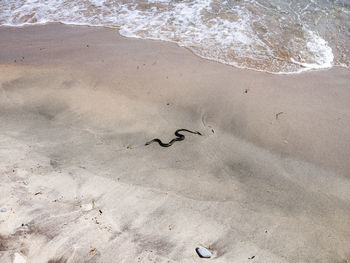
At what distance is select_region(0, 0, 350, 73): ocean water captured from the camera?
566 centimetres

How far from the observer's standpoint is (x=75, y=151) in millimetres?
3293

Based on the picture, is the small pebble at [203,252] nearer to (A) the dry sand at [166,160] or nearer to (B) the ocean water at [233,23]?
(A) the dry sand at [166,160]

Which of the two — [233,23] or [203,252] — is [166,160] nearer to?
[203,252]

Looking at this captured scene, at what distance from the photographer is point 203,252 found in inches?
87.1

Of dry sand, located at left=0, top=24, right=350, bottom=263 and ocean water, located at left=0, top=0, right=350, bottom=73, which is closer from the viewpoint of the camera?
→ dry sand, located at left=0, top=24, right=350, bottom=263

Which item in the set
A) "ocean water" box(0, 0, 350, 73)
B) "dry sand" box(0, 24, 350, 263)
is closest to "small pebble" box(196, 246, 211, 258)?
"dry sand" box(0, 24, 350, 263)

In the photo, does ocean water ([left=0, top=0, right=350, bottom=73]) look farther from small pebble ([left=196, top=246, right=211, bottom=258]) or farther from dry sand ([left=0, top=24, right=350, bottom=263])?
small pebble ([left=196, top=246, right=211, bottom=258])

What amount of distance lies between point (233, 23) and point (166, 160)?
520 cm

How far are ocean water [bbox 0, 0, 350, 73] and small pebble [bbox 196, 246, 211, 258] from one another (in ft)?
13.2

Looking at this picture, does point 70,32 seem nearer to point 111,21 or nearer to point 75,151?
point 111,21

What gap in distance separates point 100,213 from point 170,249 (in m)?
0.75

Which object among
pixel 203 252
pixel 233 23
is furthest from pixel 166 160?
pixel 233 23

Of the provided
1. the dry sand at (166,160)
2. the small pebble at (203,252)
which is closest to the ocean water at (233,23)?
the dry sand at (166,160)

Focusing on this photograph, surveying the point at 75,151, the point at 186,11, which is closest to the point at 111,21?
the point at 186,11
